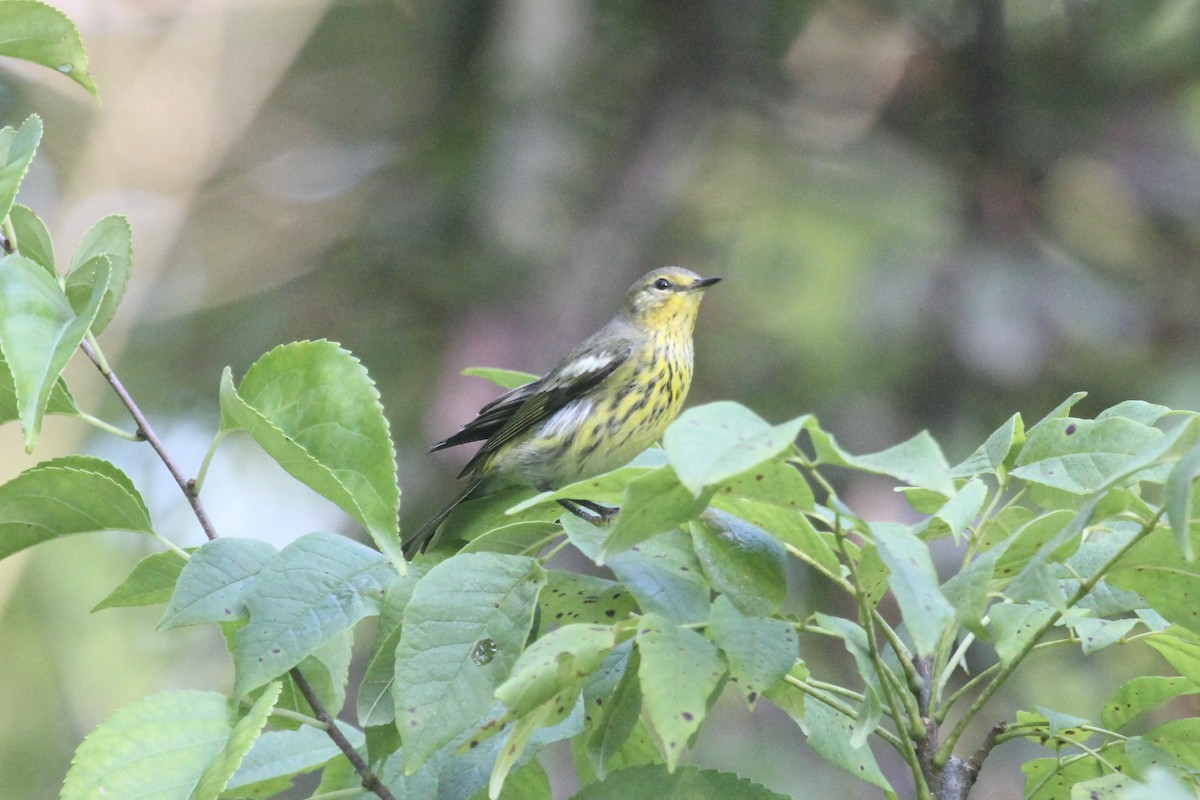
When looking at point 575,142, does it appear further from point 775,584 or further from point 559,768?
point 775,584

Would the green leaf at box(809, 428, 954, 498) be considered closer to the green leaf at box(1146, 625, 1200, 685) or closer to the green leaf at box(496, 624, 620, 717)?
the green leaf at box(496, 624, 620, 717)

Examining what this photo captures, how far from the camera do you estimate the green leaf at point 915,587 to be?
0.90m

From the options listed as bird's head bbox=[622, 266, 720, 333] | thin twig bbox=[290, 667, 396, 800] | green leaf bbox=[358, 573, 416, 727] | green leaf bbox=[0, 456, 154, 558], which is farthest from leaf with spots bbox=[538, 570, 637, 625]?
bird's head bbox=[622, 266, 720, 333]

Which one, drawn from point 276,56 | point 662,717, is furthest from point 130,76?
point 662,717

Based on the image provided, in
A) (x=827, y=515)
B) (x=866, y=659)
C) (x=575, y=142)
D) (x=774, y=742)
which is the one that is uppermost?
(x=827, y=515)

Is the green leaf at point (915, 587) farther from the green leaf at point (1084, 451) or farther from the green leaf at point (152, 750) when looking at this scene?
the green leaf at point (152, 750)

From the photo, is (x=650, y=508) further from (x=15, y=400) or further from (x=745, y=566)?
(x=15, y=400)

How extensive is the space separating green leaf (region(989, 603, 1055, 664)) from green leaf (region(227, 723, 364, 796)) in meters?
0.78

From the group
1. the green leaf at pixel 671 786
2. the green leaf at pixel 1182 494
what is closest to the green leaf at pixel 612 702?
the green leaf at pixel 671 786

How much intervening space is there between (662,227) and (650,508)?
5.30 m

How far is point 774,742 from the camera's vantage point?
5129 mm

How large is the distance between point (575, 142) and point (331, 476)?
541cm

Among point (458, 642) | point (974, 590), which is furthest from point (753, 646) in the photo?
point (458, 642)

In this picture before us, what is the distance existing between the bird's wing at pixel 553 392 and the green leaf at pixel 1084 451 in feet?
6.35
